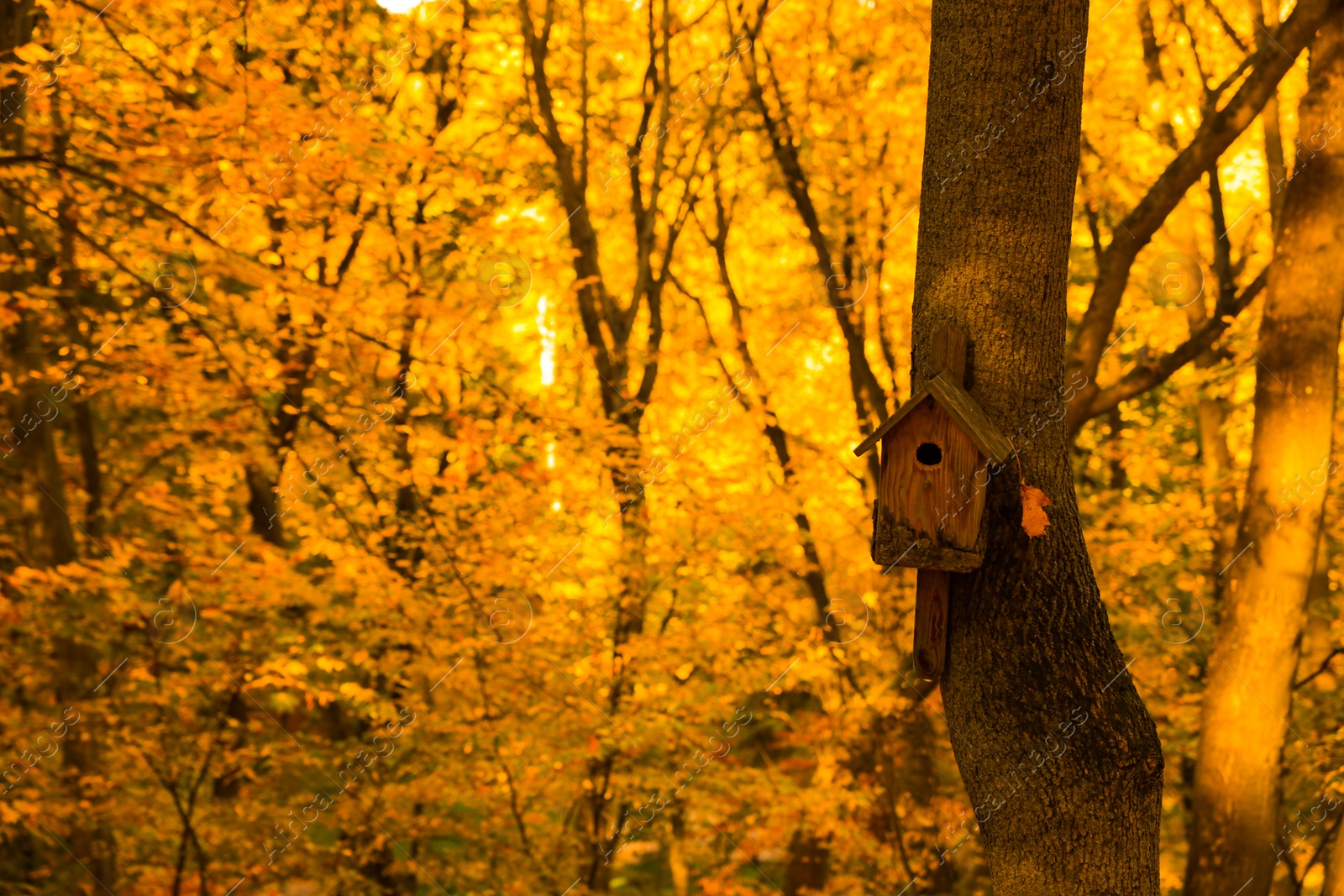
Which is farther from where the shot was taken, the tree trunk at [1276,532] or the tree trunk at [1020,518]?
the tree trunk at [1276,532]

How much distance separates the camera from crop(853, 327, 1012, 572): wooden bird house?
2.89 metres

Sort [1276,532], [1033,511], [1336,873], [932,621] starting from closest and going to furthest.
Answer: [1033,511]
[932,621]
[1336,873]
[1276,532]

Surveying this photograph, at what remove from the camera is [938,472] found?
3039mm

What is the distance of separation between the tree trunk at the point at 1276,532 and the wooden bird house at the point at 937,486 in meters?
3.45

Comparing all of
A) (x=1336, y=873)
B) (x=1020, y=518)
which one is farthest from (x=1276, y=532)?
(x=1020, y=518)

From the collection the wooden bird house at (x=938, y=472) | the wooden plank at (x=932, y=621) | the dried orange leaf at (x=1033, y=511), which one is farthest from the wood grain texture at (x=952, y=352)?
the wooden plank at (x=932, y=621)

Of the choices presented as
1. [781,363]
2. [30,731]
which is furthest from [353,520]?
[781,363]

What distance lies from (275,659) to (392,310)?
237 cm

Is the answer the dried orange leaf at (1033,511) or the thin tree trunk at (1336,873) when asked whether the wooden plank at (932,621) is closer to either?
the dried orange leaf at (1033,511)

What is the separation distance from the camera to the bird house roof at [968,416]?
283 cm

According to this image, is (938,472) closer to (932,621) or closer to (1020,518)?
(1020,518)

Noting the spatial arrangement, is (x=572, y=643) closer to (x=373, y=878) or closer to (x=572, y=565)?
(x=572, y=565)

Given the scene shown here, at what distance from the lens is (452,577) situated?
25.2ft

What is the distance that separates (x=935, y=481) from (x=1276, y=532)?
3.62 metres
